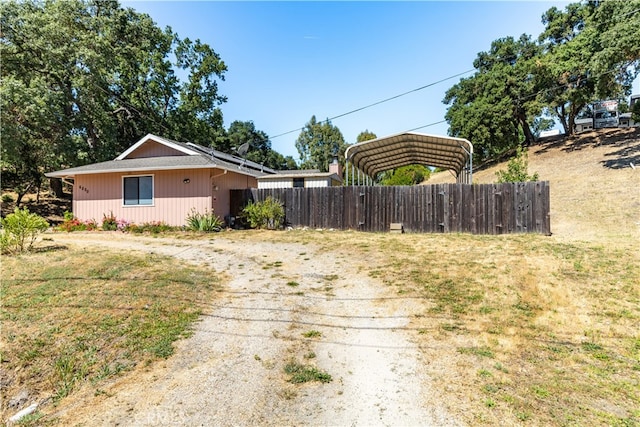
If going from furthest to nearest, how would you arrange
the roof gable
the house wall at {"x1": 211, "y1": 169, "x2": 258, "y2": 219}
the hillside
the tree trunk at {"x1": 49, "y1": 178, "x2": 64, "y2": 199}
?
the tree trunk at {"x1": 49, "y1": 178, "x2": 64, "y2": 199}, the roof gable, the house wall at {"x1": 211, "y1": 169, "x2": 258, "y2": 219}, the hillside

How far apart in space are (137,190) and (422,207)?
11.2 m

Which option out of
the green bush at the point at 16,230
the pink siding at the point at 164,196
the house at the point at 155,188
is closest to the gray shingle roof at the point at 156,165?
the house at the point at 155,188

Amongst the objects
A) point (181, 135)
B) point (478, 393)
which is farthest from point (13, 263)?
point (181, 135)

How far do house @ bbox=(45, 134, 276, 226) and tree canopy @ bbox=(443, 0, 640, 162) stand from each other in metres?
18.0

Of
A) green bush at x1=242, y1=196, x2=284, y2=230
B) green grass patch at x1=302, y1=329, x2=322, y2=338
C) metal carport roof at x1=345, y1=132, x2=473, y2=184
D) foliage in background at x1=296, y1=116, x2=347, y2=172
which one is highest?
foliage in background at x1=296, y1=116, x2=347, y2=172

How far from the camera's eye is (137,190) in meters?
13.3

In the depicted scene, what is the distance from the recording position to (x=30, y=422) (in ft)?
8.65

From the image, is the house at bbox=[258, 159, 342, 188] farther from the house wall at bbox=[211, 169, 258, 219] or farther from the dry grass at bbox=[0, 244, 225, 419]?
the dry grass at bbox=[0, 244, 225, 419]

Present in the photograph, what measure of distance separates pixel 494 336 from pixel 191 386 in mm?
3410

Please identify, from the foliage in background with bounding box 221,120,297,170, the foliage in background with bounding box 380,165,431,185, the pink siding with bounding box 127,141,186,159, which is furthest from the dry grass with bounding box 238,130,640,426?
the foliage in background with bounding box 221,120,297,170

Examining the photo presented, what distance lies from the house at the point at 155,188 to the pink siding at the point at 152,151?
1.71 feet

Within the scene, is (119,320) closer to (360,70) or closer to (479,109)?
(360,70)

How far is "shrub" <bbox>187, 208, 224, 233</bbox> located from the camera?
39.8ft

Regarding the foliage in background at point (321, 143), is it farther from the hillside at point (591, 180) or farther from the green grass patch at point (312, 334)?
the green grass patch at point (312, 334)
